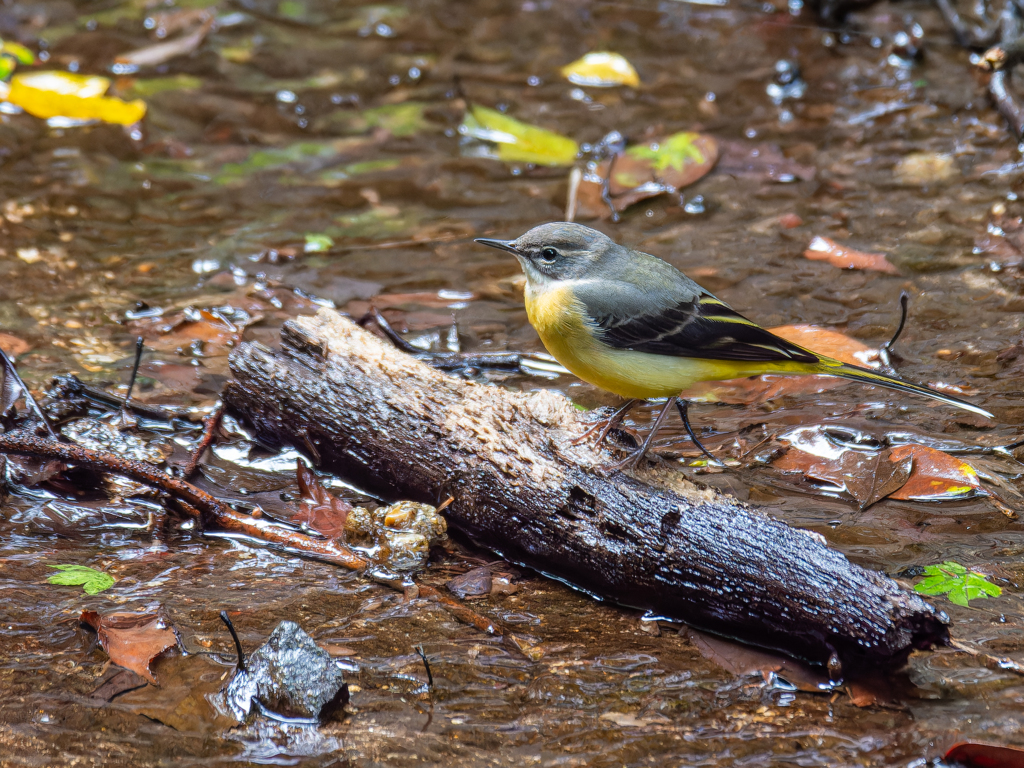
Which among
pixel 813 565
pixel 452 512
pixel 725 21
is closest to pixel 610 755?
pixel 813 565

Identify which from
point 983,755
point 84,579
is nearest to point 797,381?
point 983,755

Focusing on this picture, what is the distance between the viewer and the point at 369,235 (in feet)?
23.7

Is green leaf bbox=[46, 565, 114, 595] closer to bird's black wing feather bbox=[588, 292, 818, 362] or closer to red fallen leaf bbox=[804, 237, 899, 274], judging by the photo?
bird's black wing feather bbox=[588, 292, 818, 362]

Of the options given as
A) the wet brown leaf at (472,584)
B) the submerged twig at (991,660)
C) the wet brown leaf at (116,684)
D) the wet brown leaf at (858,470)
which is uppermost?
the submerged twig at (991,660)

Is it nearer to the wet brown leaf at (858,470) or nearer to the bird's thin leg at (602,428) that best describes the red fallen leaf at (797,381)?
the wet brown leaf at (858,470)

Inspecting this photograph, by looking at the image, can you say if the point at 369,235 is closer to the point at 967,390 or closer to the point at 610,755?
the point at 967,390

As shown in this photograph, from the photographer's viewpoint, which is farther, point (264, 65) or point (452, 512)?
point (264, 65)

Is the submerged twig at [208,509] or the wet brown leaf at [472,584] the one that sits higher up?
the submerged twig at [208,509]

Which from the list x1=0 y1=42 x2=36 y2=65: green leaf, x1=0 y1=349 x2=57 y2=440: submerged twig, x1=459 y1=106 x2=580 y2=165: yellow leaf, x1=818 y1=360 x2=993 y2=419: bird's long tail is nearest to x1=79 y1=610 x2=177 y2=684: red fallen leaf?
x1=0 y1=349 x2=57 y2=440: submerged twig

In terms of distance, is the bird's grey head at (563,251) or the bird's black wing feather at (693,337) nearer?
the bird's black wing feather at (693,337)

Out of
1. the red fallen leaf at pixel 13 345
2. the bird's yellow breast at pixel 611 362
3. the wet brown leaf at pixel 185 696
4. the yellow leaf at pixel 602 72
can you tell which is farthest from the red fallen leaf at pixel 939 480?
the yellow leaf at pixel 602 72

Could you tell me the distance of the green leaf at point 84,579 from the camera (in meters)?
3.57

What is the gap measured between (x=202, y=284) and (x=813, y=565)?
4872 millimetres

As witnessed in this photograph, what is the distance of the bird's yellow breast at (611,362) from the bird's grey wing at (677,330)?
0.14 feet
